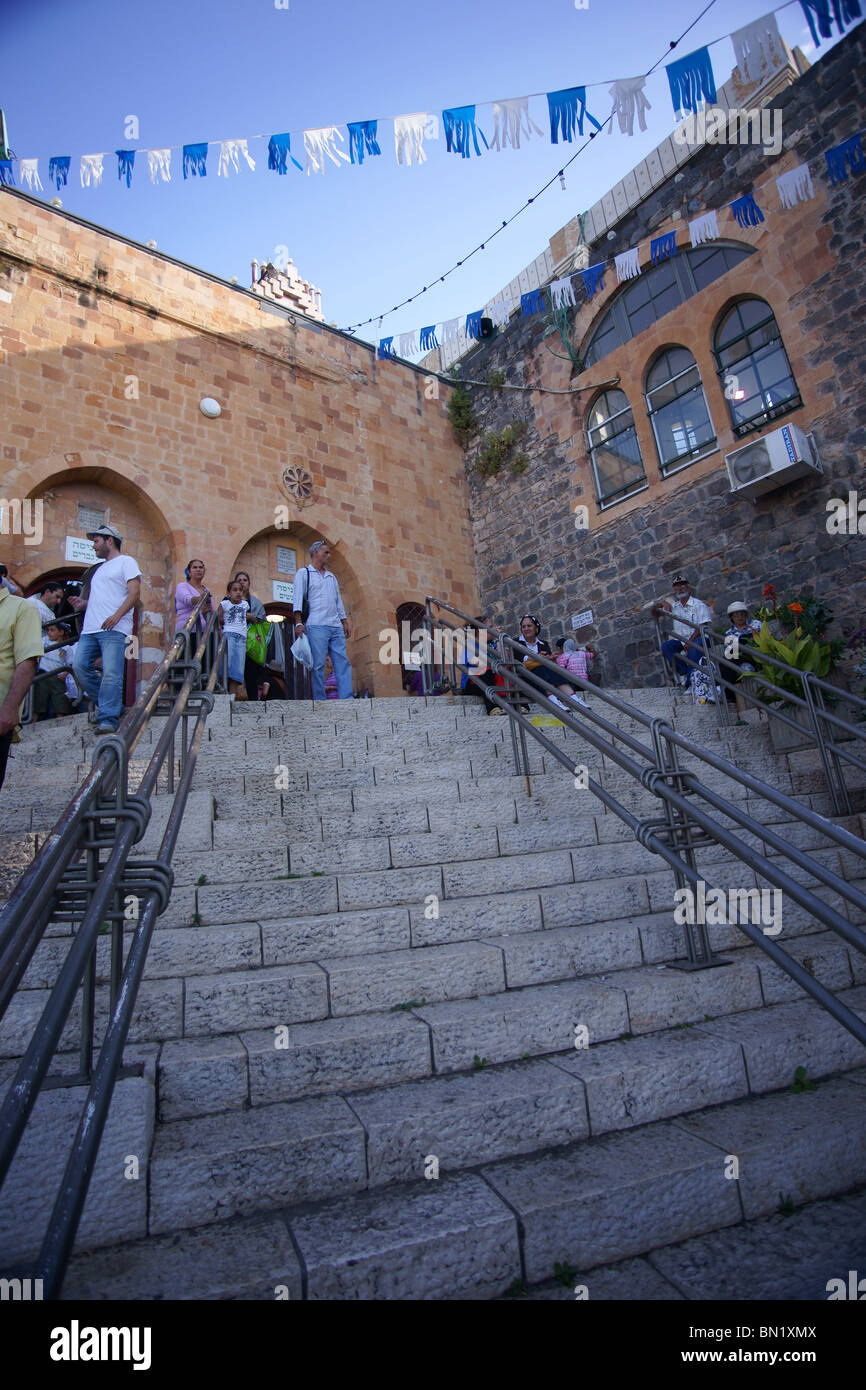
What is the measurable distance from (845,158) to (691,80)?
268cm

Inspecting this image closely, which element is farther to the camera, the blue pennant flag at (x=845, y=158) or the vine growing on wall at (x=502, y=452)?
the vine growing on wall at (x=502, y=452)

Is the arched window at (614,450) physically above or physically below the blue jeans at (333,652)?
above

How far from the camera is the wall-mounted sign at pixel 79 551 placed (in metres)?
9.23

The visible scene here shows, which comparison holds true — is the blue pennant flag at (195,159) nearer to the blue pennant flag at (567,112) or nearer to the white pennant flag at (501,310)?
the blue pennant flag at (567,112)

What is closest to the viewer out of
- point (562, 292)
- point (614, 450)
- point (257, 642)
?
point (257, 642)

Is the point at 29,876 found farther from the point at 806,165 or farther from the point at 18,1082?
the point at 806,165

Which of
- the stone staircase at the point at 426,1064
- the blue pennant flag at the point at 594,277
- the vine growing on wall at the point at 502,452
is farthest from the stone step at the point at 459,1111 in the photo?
the vine growing on wall at the point at 502,452

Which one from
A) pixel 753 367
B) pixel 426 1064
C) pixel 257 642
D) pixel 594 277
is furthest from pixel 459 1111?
pixel 594 277

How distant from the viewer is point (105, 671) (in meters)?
5.12

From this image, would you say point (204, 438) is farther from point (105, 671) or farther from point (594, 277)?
point (105, 671)

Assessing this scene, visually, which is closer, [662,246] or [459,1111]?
[459,1111]

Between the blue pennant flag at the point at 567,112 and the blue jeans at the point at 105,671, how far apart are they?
6.25 metres

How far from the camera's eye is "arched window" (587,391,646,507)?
36.4 ft

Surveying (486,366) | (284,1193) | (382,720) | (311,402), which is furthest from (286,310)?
(284,1193)
